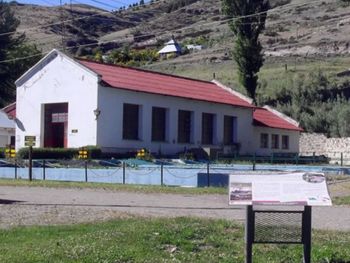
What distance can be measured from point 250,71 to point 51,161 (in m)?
25.5

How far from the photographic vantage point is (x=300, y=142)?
7050cm

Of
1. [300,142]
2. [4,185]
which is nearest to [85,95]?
[4,185]

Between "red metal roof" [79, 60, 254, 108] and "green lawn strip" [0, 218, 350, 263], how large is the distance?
3564 centimetres

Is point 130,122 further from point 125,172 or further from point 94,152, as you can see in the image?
point 125,172

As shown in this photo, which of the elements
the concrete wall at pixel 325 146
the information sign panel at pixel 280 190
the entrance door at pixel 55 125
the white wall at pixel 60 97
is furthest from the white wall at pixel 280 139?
the information sign panel at pixel 280 190

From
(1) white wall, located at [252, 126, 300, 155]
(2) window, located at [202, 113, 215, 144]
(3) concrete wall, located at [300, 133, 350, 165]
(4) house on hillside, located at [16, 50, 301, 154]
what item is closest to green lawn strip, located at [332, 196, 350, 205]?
(4) house on hillside, located at [16, 50, 301, 154]

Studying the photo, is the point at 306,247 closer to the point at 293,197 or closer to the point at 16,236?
the point at 293,197

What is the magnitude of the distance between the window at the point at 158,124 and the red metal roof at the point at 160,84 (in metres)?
1.33

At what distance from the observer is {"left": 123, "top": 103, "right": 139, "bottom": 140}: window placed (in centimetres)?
5291

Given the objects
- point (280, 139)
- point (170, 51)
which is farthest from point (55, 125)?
point (170, 51)

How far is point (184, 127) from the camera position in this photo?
2286 inches

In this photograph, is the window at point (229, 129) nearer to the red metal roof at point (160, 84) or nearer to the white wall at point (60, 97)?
the red metal roof at point (160, 84)

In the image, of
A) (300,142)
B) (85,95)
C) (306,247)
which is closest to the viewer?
(306,247)

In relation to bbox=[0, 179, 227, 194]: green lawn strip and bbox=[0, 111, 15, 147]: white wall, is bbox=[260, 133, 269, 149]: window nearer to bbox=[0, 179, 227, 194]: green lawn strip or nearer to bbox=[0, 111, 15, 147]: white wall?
bbox=[0, 111, 15, 147]: white wall
